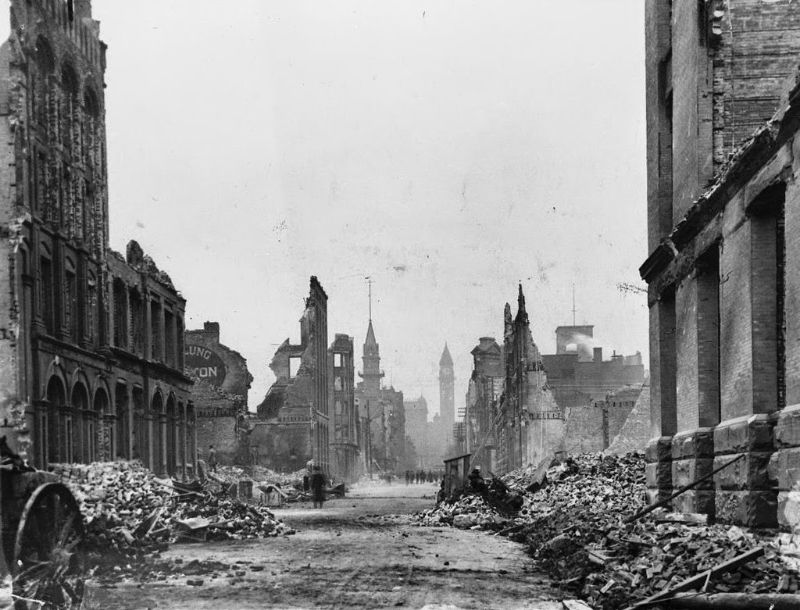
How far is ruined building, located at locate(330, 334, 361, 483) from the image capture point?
70.6 metres

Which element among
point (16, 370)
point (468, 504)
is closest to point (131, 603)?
point (16, 370)

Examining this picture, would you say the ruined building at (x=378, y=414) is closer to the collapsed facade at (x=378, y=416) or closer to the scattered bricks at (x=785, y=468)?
the collapsed facade at (x=378, y=416)

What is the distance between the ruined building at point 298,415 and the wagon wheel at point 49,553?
42796 mm

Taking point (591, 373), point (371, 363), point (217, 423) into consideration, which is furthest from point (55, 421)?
point (371, 363)

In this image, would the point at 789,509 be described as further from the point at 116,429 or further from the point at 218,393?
the point at 218,393

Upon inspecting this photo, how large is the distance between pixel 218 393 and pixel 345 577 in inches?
1493

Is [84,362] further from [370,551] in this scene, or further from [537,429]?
[537,429]

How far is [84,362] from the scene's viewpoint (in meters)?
23.5

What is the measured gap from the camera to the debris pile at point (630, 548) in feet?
28.5

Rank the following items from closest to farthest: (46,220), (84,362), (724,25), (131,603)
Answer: (131,603)
(724,25)
(46,220)
(84,362)

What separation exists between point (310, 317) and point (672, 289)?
145ft

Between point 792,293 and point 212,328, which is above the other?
point 212,328

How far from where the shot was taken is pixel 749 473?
10922 mm

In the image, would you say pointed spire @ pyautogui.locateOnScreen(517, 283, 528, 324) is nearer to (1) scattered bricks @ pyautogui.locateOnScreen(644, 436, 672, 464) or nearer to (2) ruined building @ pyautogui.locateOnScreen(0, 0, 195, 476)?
(2) ruined building @ pyautogui.locateOnScreen(0, 0, 195, 476)
